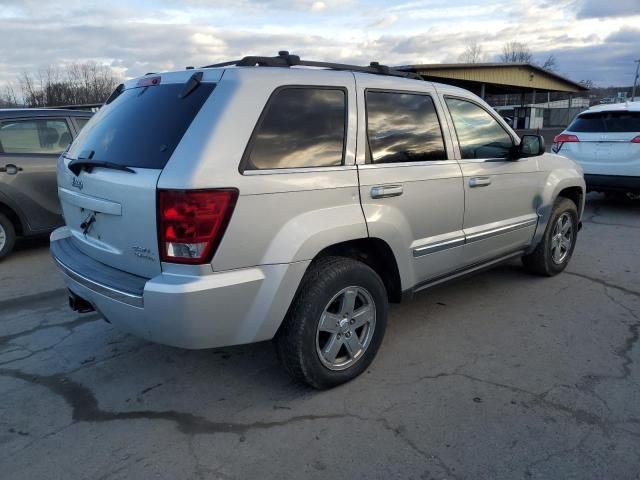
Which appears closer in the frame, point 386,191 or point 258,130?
point 258,130

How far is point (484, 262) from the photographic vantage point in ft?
14.0

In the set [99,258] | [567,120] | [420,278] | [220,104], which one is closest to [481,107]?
[420,278]

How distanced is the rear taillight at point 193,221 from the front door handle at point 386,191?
0.96 m

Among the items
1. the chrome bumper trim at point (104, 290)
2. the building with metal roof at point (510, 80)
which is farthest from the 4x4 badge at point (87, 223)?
the building with metal roof at point (510, 80)

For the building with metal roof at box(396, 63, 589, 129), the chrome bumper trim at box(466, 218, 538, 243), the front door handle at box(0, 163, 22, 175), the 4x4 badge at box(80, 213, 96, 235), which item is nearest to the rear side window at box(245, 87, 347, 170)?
the 4x4 badge at box(80, 213, 96, 235)

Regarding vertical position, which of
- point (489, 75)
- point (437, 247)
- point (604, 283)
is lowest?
point (604, 283)

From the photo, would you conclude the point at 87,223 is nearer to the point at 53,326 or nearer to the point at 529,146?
the point at 53,326

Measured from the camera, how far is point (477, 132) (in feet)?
13.4

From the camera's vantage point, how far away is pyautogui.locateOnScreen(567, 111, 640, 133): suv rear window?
8102 mm

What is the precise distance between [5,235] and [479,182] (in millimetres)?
5325

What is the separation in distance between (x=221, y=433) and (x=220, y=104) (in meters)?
1.74

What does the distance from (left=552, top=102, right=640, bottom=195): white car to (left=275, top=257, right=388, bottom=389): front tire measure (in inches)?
261

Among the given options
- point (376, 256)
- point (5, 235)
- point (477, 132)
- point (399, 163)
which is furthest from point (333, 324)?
point (5, 235)

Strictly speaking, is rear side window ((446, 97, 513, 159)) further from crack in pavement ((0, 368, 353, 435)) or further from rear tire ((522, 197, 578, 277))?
crack in pavement ((0, 368, 353, 435))
